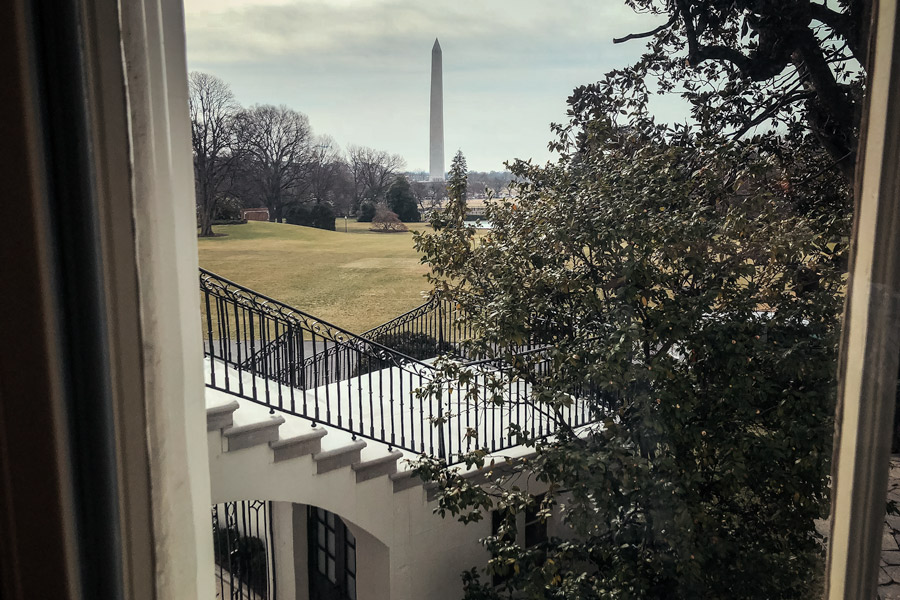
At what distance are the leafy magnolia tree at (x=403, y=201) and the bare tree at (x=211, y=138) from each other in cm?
46

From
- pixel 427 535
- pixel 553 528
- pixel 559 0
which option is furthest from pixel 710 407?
pixel 427 535

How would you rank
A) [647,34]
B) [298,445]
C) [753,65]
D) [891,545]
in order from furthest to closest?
[298,445]
[647,34]
[753,65]
[891,545]

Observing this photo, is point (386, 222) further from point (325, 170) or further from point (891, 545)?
point (891, 545)

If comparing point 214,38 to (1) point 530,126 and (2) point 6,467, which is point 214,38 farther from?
(2) point 6,467

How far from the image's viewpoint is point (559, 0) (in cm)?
146

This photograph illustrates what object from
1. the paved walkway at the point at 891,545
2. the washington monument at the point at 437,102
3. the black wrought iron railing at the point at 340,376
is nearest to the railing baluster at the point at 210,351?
the black wrought iron railing at the point at 340,376

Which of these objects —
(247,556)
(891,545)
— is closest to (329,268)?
(891,545)

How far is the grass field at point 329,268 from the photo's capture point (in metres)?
1.81

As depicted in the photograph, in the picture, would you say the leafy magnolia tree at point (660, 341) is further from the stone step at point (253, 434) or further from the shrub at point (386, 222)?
the stone step at point (253, 434)

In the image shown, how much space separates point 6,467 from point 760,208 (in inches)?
53.6

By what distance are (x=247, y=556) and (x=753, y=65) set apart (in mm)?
3111

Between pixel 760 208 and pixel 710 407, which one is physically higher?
pixel 760 208

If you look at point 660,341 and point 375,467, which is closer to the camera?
point 660,341

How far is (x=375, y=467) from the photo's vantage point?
2.26 meters
